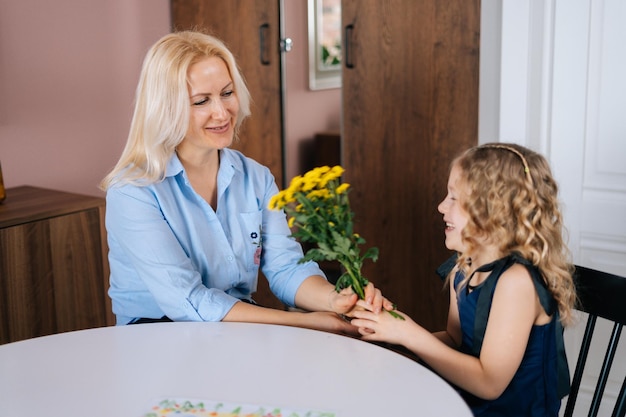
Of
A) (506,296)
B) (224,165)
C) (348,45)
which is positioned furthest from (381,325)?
(348,45)

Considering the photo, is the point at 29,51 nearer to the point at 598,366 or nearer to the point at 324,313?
the point at 324,313

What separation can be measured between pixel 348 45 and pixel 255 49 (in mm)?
587

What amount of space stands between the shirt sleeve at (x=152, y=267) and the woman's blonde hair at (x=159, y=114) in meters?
0.06

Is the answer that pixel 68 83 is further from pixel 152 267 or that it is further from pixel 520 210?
pixel 520 210

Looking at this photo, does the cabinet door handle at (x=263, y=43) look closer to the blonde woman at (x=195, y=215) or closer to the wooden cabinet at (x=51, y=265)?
the wooden cabinet at (x=51, y=265)

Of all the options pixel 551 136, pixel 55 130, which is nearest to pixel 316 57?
pixel 55 130

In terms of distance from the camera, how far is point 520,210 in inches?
65.7

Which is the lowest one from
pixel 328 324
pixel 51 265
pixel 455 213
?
pixel 51 265

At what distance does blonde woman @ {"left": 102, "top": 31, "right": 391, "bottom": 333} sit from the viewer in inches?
73.7

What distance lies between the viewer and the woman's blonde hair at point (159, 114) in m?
2.00

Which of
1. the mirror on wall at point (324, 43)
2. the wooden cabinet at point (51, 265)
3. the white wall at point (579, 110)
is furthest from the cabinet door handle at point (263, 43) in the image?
the white wall at point (579, 110)

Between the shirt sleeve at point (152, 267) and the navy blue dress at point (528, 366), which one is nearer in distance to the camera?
the navy blue dress at point (528, 366)

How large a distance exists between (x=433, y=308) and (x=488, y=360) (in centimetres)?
171

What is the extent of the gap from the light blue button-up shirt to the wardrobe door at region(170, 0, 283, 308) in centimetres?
158
